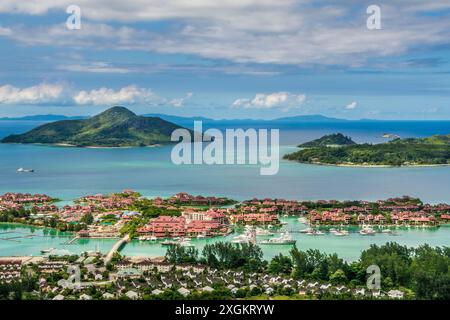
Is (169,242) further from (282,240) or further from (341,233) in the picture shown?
(341,233)

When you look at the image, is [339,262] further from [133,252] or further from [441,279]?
[133,252]

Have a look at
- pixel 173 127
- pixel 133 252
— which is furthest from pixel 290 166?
pixel 173 127

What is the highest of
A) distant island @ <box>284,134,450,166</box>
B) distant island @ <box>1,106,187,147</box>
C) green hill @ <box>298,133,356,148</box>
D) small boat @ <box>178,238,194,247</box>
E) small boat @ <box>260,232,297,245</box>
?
distant island @ <box>1,106,187,147</box>

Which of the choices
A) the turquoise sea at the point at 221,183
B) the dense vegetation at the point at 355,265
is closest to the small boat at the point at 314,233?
the turquoise sea at the point at 221,183

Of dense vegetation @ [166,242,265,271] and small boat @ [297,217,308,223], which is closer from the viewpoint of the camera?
dense vegetation @ [166,242,265,271]

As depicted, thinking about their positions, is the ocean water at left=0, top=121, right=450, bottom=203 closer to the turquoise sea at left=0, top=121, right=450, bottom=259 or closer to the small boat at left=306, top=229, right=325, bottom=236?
the turquoise sea at left=0, top=121, right=450, bottom=259

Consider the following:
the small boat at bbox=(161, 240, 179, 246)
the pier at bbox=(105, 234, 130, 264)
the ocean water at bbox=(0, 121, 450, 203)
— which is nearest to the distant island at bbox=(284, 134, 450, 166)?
the ocean water at bbox=(0, 121, 450, 203)

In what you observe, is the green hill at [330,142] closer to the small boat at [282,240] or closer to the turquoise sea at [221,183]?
the turquoise sea at [221,183]
